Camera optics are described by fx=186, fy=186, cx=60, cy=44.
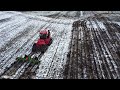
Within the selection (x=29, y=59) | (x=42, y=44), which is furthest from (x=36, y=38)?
(x=29, y=59)

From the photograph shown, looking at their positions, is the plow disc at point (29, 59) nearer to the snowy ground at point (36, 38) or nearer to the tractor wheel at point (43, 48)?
the snowy ground at point (36, 38)

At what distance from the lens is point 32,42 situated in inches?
555

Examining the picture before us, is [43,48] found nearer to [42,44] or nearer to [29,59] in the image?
[42,44]

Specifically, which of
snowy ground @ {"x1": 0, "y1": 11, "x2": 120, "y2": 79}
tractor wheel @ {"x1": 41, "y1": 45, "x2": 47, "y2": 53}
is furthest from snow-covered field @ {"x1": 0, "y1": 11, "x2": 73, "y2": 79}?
tractor wheel @ {"x1": 41, "y1": 45, "x2": 47, "y2": 53}

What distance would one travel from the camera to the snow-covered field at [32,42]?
964cm

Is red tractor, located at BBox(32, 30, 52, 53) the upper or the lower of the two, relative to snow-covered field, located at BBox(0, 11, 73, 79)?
upper

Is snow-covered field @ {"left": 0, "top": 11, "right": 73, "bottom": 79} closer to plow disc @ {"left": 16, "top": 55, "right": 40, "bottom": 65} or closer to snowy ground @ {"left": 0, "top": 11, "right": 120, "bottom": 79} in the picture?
snowy ground @ {"left": 0, "top": 11, "right": 120, "bottom": 79}

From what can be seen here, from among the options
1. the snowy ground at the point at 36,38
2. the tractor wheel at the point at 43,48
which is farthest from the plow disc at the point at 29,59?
the tractor wheel at the point at 43,48

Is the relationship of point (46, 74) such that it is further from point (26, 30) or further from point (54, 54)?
point (26, 30)

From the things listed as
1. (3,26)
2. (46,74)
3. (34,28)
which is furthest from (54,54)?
(3,26)

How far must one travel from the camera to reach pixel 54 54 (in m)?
11.6

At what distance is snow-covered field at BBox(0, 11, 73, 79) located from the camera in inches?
380
